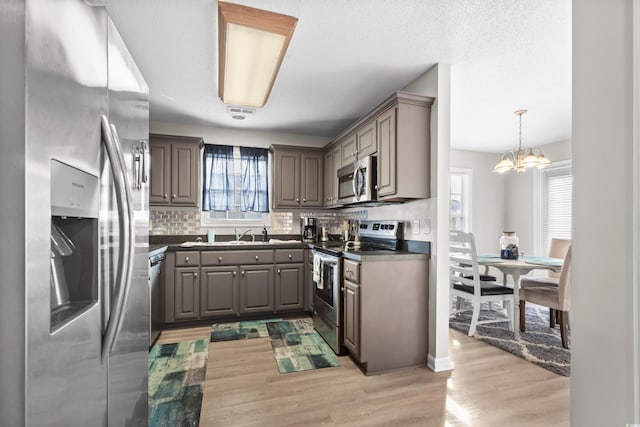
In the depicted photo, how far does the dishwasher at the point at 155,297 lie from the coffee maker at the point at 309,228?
189 cm

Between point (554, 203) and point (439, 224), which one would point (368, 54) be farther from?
point (554, 203)

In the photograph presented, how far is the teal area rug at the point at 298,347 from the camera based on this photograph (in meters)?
2.57

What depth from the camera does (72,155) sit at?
710 millimetres

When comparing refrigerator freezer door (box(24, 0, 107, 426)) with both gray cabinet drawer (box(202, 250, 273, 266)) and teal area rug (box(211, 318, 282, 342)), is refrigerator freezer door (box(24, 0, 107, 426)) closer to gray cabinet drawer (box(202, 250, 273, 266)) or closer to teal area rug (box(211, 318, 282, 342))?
teal area rug (box(211, 318, 282, 342))

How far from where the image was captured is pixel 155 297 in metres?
3.07

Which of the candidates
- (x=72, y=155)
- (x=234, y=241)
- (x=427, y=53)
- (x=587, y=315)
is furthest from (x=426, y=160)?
(x=234, y=241)

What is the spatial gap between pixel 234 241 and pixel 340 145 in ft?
6.37

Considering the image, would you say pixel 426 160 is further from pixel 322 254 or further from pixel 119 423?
pixel 119 423

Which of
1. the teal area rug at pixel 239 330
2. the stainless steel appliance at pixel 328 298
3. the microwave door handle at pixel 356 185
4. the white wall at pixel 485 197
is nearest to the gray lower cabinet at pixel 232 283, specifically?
the teal area rug at pixel 239 330

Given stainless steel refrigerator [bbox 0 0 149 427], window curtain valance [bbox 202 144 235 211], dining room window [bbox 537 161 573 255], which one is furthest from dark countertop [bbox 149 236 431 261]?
dining room window [bbox 537 161 573 255]

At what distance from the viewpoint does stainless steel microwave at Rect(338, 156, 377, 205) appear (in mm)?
3000

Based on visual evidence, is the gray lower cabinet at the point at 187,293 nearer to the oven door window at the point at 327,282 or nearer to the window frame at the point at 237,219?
the window frame at the point at 237,219

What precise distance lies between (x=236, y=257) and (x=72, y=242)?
2910 mm

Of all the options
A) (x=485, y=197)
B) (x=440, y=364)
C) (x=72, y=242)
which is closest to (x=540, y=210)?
(x=485, y=197)
